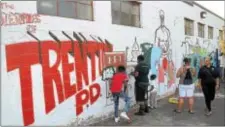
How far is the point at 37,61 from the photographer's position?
23.4 feet

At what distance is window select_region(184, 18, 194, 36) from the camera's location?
642 inches

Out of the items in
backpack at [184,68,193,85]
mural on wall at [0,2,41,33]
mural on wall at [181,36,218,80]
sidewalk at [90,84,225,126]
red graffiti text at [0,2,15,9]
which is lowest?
sidewalk at [90,84,225,126]

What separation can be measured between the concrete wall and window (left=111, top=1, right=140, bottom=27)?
0.70 ft

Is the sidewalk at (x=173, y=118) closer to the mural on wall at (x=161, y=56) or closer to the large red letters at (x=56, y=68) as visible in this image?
the large red letters at (x=56, y=68)

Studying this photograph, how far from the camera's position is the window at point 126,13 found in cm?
1023

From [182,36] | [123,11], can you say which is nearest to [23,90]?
[123,11]

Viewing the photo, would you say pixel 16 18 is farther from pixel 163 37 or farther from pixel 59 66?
pixel 163 37

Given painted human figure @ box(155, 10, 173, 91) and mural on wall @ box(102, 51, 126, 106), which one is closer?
mural on wall @ box(102, 51, 126, 106)

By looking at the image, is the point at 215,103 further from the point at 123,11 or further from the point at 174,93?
the point at 123,11

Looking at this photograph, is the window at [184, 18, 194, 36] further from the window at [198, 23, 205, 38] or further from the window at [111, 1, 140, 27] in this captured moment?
the window at [111, 1, 140, 27]

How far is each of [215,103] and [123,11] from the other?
14.8 ft

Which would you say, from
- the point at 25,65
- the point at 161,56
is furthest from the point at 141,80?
the point at 25,65

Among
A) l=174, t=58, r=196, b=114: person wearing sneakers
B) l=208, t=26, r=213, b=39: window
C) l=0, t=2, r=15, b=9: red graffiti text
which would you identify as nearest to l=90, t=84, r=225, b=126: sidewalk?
l=174, t=58, r=196, b=114: person wearing sneakers

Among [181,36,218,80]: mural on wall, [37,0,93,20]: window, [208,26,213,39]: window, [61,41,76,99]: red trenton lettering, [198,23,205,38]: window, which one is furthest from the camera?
[208,26,213,39]: window
